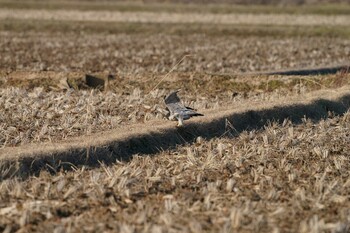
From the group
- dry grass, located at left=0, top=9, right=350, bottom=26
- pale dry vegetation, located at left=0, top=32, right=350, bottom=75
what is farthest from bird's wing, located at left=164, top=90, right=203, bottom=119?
dry grass, located at left=0, top=9, right=350, bottom=26

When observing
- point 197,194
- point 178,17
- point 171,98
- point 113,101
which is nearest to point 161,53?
point 113,101

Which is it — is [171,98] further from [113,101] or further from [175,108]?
[113,101]

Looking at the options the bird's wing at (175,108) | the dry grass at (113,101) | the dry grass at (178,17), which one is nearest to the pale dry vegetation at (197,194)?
the bird's wing at (175,108)

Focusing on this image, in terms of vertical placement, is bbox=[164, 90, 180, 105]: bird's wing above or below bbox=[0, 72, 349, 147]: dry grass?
above

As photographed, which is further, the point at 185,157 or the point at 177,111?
the point at 177,111

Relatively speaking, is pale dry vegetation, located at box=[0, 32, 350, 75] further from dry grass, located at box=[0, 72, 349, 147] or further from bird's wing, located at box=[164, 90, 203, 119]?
bird's wing, located at box=[164, 90, 203, 119]

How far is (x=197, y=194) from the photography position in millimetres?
7867

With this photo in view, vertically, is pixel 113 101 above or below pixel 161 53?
above

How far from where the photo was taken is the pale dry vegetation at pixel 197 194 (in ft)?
22.6

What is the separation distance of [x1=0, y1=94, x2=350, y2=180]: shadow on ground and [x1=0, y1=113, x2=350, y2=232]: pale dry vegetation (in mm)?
263

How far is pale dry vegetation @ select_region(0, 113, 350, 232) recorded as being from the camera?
6.88 meters

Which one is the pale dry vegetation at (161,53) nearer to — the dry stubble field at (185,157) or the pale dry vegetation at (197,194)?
the dry stubble field at (185,157)

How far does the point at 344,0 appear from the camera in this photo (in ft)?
227

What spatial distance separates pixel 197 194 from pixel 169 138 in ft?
8.87
